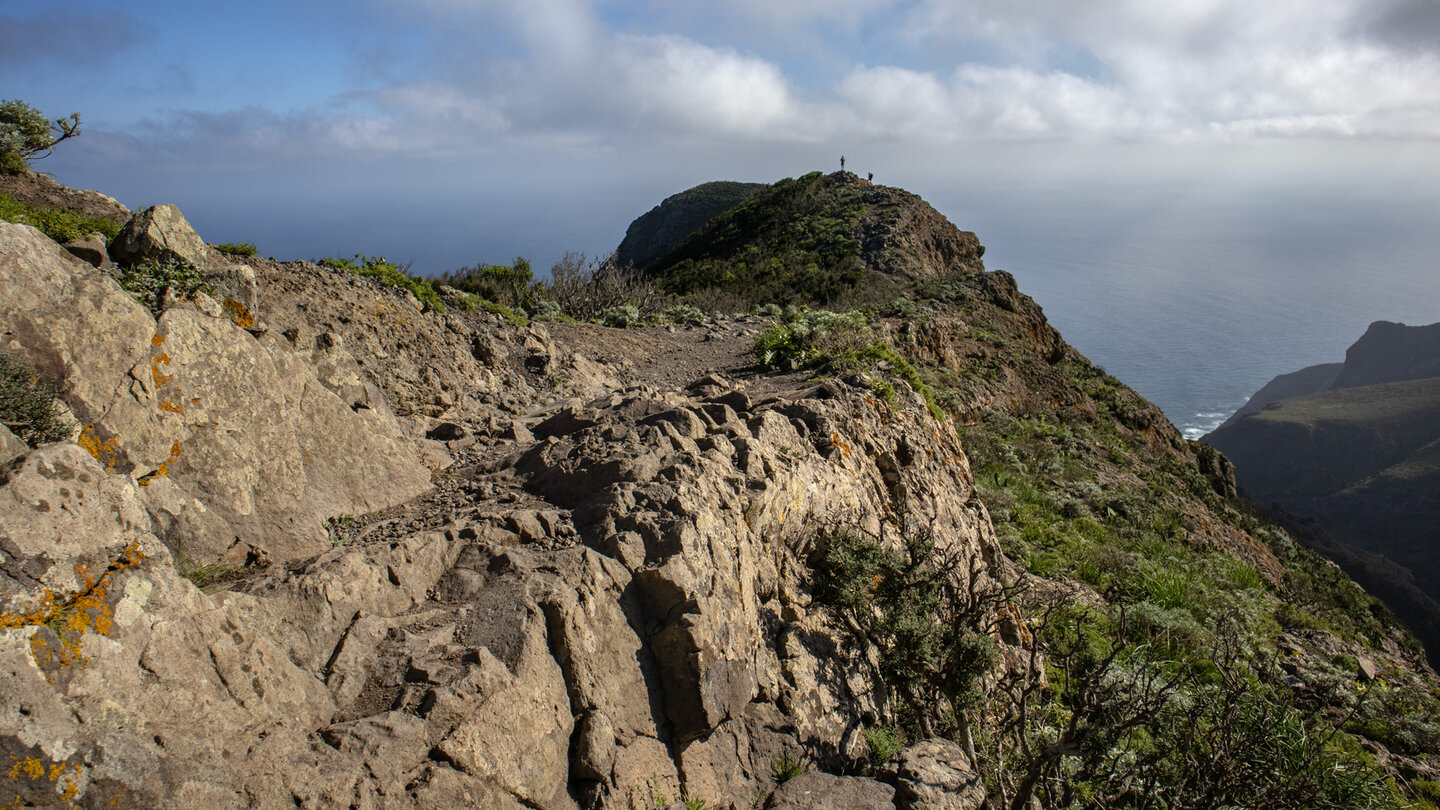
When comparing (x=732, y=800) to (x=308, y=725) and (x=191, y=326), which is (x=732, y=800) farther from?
(x=191, y=326)

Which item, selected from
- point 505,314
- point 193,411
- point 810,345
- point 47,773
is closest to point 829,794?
point 47,773

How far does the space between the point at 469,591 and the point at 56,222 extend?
5.12 metres

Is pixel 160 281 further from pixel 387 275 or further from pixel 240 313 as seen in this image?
pixel 387 275

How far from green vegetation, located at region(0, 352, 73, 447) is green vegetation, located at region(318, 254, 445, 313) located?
6170mm

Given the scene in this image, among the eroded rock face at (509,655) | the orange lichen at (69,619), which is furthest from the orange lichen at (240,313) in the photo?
the orange lichen at (69,619)

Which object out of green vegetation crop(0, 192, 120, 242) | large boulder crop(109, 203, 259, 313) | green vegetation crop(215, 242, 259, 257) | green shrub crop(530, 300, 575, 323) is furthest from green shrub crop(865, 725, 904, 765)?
green shrub crop(530, 300, 575, 323)

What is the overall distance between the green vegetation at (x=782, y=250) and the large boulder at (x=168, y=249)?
→ 68.8ft

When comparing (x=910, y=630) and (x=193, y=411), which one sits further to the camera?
(x=910, y=630)

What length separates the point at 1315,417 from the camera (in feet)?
250

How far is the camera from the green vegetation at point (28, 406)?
342 cm

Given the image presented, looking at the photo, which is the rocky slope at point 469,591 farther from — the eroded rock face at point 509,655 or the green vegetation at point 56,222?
the green vegetation at point 56,222

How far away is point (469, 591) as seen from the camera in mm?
4129

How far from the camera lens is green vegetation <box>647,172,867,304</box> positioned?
92.1 ft

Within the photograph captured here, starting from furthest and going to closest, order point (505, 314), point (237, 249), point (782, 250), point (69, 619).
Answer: point (782, 250), point (505, 314), point (237, 249), point (69, 619)
